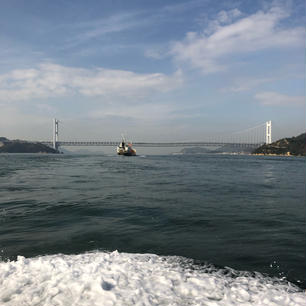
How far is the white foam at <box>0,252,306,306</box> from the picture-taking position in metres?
3.12

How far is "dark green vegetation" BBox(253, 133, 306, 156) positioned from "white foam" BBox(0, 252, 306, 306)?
132407mm

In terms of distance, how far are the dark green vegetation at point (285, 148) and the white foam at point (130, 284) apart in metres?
132

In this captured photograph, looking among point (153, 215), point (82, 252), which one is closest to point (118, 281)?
point (82, 252)

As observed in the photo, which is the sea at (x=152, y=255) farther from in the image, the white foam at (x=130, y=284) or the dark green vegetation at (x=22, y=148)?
the dark green vegetation at (x=22, y=148)

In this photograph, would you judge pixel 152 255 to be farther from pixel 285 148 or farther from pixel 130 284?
pixel 285 148

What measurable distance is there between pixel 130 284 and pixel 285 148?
145m

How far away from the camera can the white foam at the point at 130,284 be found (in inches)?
123

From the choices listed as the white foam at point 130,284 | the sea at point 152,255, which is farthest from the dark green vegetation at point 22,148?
the white foam at point 130,284

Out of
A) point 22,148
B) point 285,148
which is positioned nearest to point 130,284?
point 285,148

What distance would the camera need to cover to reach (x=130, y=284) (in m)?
3.49

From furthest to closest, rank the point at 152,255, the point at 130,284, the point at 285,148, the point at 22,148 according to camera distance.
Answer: the point at 22,148
the point at 285,148
the point at 152,255
the point at 130,284

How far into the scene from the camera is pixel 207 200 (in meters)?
10.1

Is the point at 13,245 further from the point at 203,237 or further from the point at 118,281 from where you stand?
the point at 203,237

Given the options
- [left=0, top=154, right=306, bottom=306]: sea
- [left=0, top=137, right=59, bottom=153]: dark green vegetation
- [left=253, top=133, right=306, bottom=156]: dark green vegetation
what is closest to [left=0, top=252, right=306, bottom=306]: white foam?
[left=0, top=154, right=306, bottom=306]: sea
